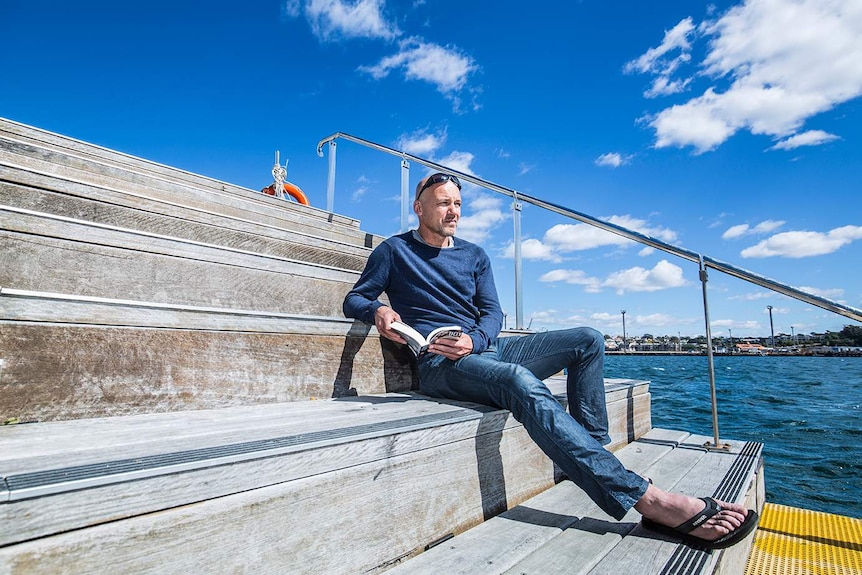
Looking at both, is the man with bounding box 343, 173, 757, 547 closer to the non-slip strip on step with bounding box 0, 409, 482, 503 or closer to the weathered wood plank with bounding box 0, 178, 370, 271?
the non-slip strip on step with bounding box 0, 409, 482, 503

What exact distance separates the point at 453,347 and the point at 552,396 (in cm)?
38

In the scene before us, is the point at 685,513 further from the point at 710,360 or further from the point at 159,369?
the point at 159,369

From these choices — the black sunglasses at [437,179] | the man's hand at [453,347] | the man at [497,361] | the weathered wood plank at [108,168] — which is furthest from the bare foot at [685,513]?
the weathered wood plank at [108,168]

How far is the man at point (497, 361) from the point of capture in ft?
4.14

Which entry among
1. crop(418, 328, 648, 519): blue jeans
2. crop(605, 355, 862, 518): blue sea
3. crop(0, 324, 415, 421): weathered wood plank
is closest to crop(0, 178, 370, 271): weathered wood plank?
crop(0, 324, 415, 421): weathered wood plank

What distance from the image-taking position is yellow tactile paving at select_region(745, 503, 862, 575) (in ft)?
5.15

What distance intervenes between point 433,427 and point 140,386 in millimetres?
818

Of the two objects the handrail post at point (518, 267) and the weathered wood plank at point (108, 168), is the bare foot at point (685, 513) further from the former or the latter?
the weathered wood plank at point (108, 168)

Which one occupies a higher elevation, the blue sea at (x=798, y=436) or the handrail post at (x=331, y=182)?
the handrail post at (x=331, y=182)

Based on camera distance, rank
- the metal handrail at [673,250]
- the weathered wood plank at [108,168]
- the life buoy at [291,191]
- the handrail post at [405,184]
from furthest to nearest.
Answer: the life buoy at [291,191] < the handrail post at [405,184] < the weathered wood plank at [108,168] < the metal handrail at [673,250]

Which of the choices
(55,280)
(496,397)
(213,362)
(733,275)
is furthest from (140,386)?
(733,275)

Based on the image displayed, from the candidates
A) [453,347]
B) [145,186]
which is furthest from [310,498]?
[145,186]

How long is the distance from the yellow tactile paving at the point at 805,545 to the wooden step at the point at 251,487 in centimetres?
105

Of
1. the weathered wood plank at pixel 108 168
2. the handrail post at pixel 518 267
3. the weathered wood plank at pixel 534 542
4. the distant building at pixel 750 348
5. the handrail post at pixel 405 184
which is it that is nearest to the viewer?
the weathered wood plank at pixel 534 542
